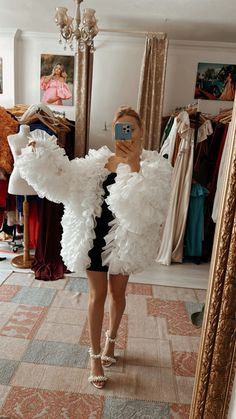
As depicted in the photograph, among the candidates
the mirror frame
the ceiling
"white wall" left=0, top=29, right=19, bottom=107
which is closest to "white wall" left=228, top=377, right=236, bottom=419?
the mirror frame

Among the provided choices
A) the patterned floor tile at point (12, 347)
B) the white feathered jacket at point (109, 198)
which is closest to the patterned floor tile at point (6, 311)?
the patterned floor tile at point (12, 347)

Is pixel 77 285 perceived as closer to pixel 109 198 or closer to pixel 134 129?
pixel 109 198

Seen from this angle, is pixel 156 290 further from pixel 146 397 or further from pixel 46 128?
pixel 46 128

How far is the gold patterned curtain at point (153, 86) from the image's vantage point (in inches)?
105

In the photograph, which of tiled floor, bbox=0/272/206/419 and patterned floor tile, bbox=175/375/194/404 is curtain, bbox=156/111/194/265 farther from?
patterned floor tile, bbox=175/375/194/404

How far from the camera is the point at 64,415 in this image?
49.8 inches

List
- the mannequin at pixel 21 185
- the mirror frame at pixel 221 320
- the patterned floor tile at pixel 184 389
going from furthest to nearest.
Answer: the mannequin at pixel 21 185 → the patterned floor tile at pixel 184 389 → the mirror frame at pixel 221 320

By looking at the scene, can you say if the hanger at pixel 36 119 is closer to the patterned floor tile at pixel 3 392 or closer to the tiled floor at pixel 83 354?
the tiled floor at pixel 83 354

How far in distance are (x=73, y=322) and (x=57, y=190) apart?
0.89 m

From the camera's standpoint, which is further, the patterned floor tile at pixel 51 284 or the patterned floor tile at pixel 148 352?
the patterned floor tile at pixel 51 284

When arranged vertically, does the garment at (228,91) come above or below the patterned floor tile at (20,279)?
above

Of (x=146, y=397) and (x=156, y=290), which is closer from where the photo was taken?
(x=146, y=397)

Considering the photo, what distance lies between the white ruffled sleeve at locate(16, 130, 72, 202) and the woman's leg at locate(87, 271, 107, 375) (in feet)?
1.13

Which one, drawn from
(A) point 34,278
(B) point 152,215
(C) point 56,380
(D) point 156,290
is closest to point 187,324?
(D) point 156,290
